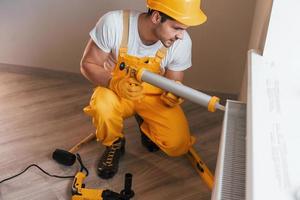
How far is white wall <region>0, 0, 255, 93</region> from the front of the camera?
72.8 inches

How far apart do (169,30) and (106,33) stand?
0.25m

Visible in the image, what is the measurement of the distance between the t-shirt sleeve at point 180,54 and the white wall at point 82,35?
1.40ft

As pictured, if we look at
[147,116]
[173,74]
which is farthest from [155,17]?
[147,116]

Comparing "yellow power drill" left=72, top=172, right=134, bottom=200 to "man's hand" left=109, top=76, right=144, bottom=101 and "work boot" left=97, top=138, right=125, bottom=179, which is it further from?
"man's hand" left=109, top=76, right=144, bottom=101

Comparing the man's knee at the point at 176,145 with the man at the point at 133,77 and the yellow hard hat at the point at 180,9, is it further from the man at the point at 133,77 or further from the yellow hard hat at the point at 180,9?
the yellow hard hat at the point at 180,9

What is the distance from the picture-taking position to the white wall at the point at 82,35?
6.07 ft

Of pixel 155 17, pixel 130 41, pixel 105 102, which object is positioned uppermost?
pixel 155 17

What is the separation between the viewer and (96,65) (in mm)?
1470

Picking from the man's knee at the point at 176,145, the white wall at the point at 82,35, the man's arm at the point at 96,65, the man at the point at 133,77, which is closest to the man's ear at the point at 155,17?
the man at the point at 133,77

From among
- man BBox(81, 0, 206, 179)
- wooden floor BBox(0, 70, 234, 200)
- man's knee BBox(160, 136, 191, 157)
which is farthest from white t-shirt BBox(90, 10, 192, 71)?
wooden floor BBox(0, 70, 234, 200)

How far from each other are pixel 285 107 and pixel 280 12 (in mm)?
278

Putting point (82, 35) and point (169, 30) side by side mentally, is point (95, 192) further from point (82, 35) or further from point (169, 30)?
point (82, 35)

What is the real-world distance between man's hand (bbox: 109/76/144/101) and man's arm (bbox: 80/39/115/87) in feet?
0.21

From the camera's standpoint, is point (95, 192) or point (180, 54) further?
point (180, 54)
